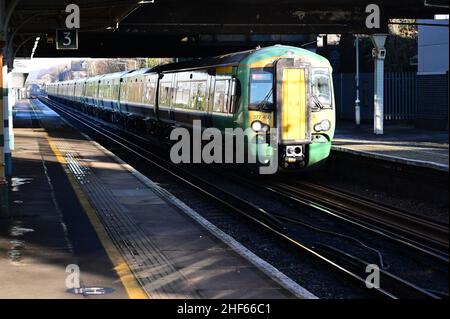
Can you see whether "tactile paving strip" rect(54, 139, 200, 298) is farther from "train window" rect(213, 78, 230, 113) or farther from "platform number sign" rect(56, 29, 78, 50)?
"platform number sign" rect(56, 29, 78, 50)

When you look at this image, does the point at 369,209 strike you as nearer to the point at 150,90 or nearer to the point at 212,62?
the point at 212,62

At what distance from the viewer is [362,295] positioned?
268 inches

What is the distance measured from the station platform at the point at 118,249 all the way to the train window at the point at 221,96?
8.09 ft

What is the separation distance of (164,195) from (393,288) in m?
6.50

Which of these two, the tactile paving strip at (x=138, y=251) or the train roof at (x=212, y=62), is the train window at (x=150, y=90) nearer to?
the train roof at (x=212, y=62)

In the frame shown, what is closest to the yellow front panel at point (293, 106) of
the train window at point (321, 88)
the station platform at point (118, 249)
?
the train window at point (321, 88)

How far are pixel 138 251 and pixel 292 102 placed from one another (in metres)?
6.44

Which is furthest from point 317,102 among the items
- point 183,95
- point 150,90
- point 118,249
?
point 150,90

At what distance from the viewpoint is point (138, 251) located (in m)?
7.99

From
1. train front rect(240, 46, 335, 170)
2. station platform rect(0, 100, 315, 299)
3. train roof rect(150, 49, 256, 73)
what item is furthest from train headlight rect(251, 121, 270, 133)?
station platform rect(0, 100, 315, 299)

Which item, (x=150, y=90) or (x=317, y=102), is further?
(x=150, y=90)

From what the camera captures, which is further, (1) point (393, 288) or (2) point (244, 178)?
(2) point (244, 178)

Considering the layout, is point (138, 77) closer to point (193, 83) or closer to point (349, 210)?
point (193, 83)
